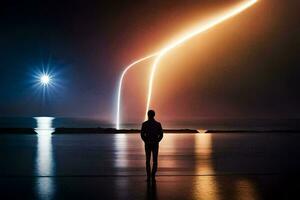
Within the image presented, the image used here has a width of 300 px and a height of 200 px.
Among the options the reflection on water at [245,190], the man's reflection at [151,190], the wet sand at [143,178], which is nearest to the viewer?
the reflection on water at [245,190]

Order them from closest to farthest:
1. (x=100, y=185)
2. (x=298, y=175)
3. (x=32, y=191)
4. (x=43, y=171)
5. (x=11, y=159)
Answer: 1. (x=32, y=191)
2. (x=100, y=185)
3. (x=298, y=175)
4. (x=43, y=171)
5. (x=11, y=159)

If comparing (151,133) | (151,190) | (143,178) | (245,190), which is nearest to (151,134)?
(151,133)

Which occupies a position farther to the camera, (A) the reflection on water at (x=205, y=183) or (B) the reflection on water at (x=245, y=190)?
(A) the reflection on water at (x=205, y=183)

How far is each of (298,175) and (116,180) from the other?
4.62 m

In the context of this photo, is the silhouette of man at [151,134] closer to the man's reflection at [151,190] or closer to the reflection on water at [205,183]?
the man's reflection at [151,190]

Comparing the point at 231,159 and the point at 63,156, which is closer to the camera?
the point at 231,159

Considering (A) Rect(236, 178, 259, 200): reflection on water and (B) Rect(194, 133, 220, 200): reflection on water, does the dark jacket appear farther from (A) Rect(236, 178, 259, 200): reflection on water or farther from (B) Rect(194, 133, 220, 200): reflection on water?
(A) Rect(236, 178, 259, 200): reflection on water

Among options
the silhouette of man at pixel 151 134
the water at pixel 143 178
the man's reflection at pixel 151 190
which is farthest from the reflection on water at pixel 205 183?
the silhouette of man at pixel 151 134

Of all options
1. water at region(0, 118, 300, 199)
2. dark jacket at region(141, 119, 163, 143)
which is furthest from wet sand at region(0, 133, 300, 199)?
dark jacket at region(141, 119, 163, 143)

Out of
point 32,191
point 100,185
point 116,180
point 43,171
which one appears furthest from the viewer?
point 43,171

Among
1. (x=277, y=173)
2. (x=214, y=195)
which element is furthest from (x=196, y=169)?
(x=214, y=195)

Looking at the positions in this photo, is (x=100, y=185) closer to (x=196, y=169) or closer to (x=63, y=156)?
(x=196, y=169)

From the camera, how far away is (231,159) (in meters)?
16.0

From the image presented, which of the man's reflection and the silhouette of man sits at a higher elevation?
the silhouette of man
